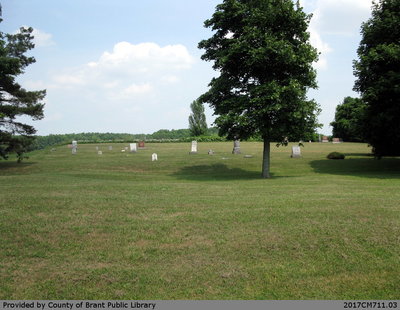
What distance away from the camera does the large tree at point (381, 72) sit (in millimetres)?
24578

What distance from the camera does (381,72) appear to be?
85.3ft

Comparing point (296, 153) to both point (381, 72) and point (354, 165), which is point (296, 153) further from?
point (381, 72)

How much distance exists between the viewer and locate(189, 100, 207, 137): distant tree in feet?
312

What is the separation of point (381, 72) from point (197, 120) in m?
71.4

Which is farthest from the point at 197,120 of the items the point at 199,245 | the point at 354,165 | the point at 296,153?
the point at 199,245

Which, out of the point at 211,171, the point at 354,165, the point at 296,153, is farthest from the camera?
the point at 296,153

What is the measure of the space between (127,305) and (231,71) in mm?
20959

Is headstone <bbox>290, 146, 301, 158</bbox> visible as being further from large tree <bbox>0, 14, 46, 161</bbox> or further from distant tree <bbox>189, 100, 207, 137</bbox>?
distant tree <bbox>189, 100, 207, 137</bbox>

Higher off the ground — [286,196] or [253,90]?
[253,90]

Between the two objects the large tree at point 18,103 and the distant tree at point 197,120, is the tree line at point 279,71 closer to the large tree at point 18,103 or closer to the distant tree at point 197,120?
the large tree at point 18,103

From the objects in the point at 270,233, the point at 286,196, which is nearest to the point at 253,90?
the point at 286,196

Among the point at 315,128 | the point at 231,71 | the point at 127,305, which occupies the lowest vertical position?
the point at 127,305

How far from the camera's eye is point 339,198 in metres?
14.2

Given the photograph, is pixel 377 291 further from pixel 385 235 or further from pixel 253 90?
pixel 253 90
